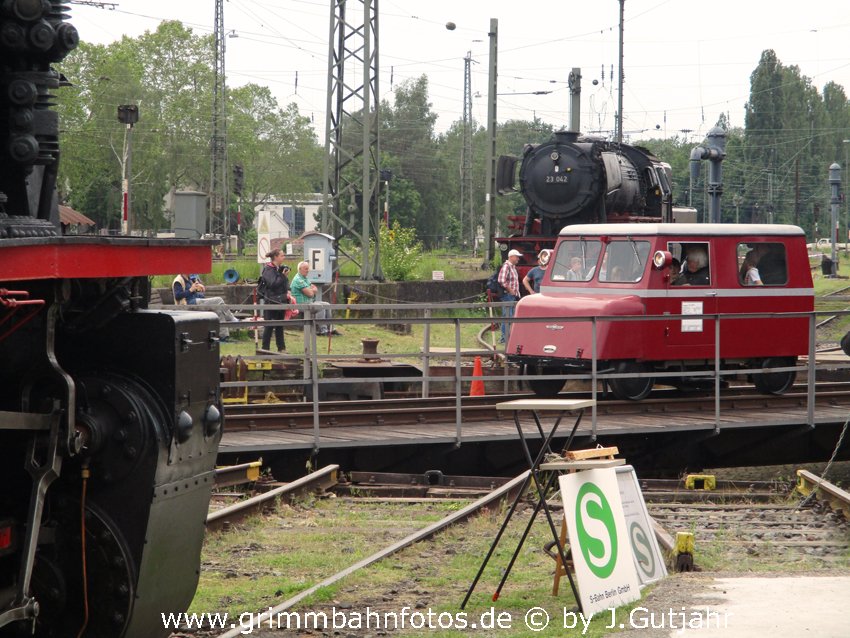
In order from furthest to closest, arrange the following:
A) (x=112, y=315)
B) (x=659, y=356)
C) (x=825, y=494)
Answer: (x=659, y=356) → (x=825, y=494) → (x=112, y=315)

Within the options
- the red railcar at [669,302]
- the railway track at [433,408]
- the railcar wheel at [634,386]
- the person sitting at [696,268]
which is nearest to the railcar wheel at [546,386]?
the red railcar at [669,302]

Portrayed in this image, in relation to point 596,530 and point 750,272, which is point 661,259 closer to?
point 750,272

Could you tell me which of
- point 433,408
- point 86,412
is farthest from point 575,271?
point 86,412

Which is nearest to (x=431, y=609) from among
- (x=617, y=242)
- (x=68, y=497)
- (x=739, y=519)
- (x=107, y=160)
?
(x=68, y=497)

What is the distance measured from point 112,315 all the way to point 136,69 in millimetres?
76393

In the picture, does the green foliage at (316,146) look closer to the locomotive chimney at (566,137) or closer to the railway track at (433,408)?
the locomotive chimney at (566,137)

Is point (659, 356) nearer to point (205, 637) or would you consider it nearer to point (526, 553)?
point (526, 553)

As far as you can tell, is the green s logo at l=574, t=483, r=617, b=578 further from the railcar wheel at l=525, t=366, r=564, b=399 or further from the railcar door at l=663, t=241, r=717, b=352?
the railcar wheel at l=525, t=366, r=564, b=399

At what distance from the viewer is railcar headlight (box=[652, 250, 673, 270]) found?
1501cm

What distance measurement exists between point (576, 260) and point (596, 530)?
9.53 metres

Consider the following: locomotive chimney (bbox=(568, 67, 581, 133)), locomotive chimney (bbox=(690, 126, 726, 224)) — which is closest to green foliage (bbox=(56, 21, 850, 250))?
locomotive chimney (bbox=(568, 67, 581, 133))

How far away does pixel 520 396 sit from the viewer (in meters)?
15.2

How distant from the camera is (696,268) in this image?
15.5m

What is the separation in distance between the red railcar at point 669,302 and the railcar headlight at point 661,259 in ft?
0.06
